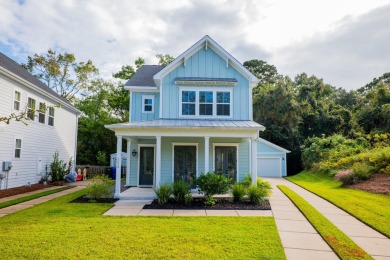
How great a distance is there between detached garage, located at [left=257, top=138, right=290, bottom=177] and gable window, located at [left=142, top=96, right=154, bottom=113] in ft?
42.3

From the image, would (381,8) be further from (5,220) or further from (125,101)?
(125,101)

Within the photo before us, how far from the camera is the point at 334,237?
19.5ft

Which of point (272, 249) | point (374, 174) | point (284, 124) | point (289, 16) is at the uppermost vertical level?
point (289, 16)

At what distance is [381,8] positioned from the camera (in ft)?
40.1

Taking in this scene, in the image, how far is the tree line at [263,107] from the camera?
26.5 m

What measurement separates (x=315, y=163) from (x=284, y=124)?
7421mm

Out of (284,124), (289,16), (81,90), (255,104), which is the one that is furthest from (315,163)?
(81,90)

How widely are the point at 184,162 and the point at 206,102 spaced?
345cm

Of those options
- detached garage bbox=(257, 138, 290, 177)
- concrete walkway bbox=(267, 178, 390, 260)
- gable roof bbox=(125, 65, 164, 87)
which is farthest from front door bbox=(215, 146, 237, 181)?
detached garage bbox=(257, 138, 290, 177)

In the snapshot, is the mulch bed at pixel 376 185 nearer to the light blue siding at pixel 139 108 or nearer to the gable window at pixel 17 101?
the light blue siding at pixel 139 108

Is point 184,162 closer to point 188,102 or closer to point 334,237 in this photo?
point 188,102

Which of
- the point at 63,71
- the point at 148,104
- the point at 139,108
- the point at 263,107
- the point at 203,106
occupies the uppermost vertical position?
the point at 63,71

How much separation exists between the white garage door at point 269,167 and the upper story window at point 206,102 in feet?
40.4

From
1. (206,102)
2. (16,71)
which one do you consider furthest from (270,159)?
(16,71)
